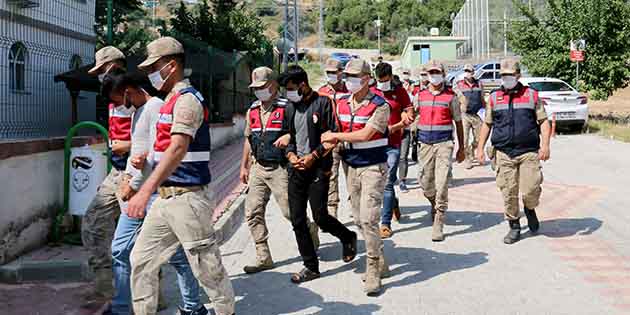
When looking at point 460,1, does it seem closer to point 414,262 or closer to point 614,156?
point 614,156

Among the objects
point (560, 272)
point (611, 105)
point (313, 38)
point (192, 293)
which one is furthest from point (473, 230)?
point (313, 38)

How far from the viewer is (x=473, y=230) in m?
8.41

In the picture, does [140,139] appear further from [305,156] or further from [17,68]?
[17,68]

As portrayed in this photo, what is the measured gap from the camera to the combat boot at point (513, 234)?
7664mm

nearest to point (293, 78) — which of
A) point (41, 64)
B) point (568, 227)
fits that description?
point (568, 227)

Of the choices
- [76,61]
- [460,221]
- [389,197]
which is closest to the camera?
[389,197]

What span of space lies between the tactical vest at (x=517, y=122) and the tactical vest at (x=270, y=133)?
8.71 feet

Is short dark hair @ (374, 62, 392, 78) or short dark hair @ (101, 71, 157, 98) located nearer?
short dark hair @ (101, 71, 157, 98)

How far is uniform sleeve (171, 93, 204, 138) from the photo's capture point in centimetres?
409

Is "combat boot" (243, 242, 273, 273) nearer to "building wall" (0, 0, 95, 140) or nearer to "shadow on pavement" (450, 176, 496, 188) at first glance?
"building wall" (0, 0, 95, 140)

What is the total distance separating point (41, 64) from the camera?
40.8 feet

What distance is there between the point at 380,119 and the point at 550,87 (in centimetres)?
1649

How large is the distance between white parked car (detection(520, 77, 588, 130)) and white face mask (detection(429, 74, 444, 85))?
41.0ft

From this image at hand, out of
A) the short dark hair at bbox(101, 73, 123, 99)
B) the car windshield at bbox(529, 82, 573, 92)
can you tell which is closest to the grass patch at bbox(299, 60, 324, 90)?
the car windshield at bbox(529, 82, 573, 92)
